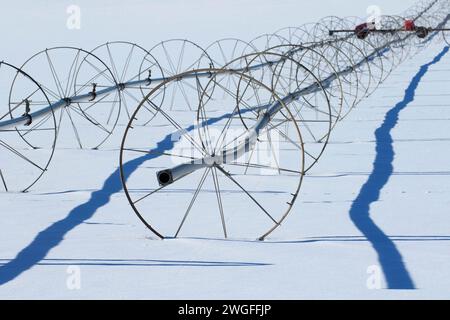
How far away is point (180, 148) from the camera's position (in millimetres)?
19562

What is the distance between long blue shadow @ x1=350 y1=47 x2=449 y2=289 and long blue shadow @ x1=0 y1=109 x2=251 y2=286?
9.60 ft

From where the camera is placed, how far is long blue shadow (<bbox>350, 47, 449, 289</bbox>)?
350 inches

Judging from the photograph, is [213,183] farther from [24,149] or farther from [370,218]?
[24,149]

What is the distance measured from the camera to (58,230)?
1123 centimetres

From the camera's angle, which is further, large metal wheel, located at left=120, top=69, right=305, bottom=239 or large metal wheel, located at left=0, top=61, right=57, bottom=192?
large metal wheel, located at left=0, top=61, right=57, bottom=192

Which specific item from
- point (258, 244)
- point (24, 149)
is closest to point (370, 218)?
point (258, 244)

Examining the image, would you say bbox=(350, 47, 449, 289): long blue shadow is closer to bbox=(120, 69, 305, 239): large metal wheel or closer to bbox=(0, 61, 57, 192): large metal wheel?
bbox=(120, 69, 305, 239): large metal wheel

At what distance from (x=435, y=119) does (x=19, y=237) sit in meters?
15.6

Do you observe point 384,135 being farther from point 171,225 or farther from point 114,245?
point 114,245

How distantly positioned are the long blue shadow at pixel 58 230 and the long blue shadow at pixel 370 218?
2928 millimetres

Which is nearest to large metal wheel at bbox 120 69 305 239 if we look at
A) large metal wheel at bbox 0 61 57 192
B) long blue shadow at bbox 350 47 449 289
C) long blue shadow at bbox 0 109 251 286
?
long blue shadow at bbox 0 109 251 286

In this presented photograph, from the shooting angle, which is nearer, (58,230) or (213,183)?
(58,230)

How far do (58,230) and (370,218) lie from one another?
13.9ft

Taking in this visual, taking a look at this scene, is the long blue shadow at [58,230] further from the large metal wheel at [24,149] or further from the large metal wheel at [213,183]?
the large metal wheel at [24,149]
